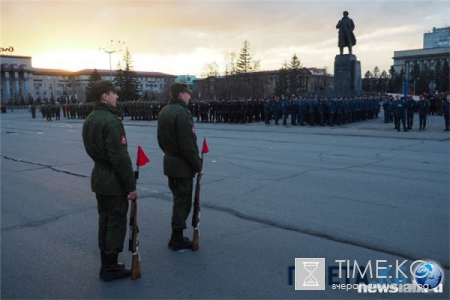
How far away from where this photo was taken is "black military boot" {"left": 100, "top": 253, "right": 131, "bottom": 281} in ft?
13.9

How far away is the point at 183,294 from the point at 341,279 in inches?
65.2

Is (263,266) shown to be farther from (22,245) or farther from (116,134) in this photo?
(22,245)

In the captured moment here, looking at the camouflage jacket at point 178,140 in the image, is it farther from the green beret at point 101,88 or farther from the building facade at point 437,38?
the building facade at point 437,38

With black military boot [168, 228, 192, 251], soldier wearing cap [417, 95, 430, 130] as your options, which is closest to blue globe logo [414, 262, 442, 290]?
black military boot [168, 228, 192, 251]

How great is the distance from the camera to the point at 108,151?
4016 mm

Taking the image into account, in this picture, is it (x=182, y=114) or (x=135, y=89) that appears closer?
(x=182, y=114)

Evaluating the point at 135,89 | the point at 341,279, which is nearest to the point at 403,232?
the point at 341,279

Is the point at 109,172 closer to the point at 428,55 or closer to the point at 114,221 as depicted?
the point at 114,221

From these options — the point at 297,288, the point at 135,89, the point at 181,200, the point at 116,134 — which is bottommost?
the point at 297,288

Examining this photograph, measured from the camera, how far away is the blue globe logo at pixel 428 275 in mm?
4031

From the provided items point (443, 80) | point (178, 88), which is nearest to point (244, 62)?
point (443, 80)

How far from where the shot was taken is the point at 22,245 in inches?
212

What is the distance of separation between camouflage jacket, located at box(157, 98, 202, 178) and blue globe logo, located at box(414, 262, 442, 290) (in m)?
2.67

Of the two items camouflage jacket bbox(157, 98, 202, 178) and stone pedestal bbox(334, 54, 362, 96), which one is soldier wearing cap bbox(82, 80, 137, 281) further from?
stone pedestal bbox(334, 54, 362, 96)
